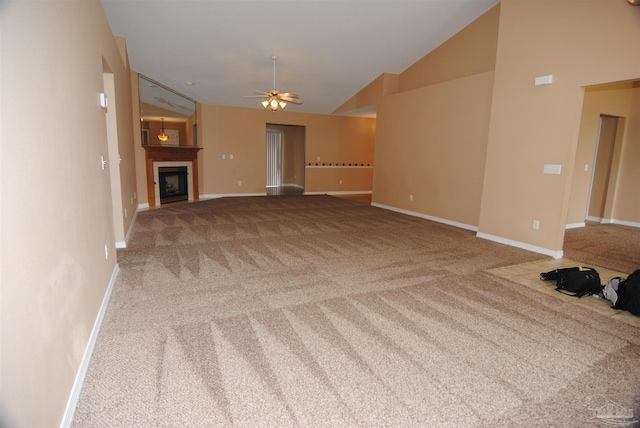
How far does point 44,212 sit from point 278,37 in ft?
18.5

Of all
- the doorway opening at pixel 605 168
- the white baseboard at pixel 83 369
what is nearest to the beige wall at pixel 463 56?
the doorway opening at pixel 605 168

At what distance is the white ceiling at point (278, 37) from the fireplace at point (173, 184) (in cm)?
197

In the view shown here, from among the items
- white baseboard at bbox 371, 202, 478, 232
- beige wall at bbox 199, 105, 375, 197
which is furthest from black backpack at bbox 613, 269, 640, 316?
beige wall at bbox 199, 105, 375, 197

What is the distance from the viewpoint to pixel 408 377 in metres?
1.98

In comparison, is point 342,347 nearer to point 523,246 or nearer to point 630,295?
point 630,295

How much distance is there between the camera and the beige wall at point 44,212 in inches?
44.8

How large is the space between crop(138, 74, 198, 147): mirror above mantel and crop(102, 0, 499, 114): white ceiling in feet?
0.80

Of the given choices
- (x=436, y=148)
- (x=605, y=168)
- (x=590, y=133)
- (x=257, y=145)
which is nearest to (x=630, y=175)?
(x=605, y=168)

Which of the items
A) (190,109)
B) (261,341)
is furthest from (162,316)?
(190,109)

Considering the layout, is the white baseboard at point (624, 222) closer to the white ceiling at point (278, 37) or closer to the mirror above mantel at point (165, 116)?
the white ceiling at point (278, 37)

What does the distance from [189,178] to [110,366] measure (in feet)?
24.5

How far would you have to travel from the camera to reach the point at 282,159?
1366 centimetres

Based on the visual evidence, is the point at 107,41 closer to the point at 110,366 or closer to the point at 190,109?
the point at 110,366

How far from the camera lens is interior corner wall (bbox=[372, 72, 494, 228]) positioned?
19.2 feet
